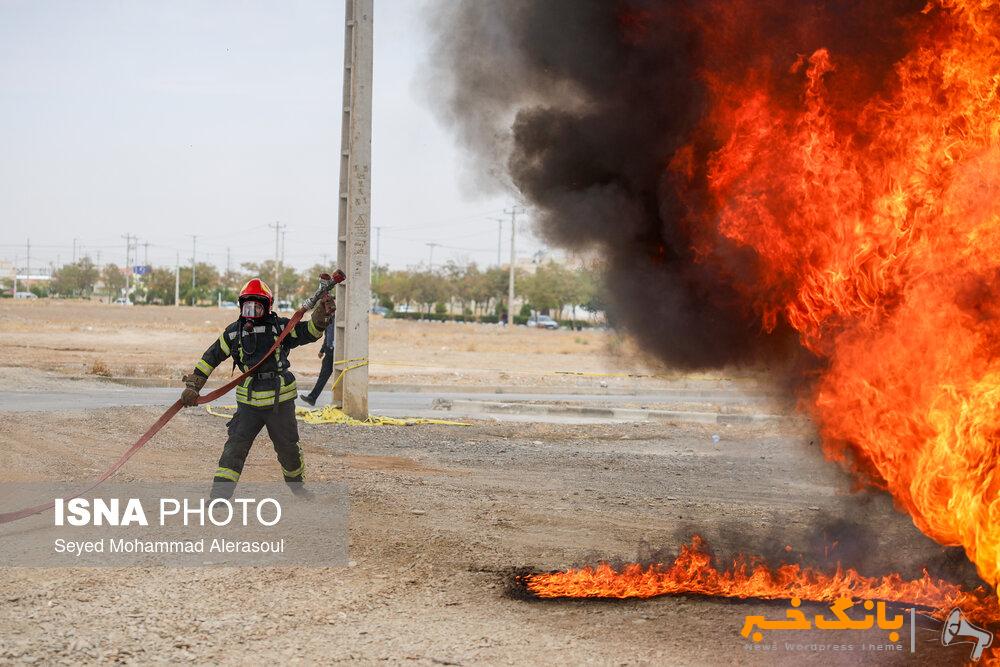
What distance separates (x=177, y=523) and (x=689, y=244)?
14.6 ft

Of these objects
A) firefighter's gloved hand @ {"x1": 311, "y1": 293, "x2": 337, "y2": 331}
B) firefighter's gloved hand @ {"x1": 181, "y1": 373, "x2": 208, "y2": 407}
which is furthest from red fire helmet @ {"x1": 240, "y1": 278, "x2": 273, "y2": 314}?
firefighter's gloved hand @ {"x1": 181, "y1": 373, "x2": 208, "y2": 407}

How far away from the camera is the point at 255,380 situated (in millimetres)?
7996

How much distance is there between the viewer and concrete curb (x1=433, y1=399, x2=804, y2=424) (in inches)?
685

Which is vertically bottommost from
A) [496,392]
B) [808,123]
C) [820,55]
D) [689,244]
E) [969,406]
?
[496,392]

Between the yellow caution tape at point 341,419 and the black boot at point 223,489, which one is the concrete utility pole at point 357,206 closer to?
the yellow caution tape at point 341,419

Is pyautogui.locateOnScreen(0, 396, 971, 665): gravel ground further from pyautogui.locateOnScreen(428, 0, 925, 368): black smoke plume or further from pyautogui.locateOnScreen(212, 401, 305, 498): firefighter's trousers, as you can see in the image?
pyautogui.locateOnScreen(428, 0, 925, 368): black smoke plume

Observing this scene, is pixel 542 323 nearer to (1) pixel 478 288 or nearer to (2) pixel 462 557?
(1) pixel 478 288

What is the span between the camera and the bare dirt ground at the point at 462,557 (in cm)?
494

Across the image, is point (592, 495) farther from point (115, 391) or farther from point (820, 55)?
point (115, 391)

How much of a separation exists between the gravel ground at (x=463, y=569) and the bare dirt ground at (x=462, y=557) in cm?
2

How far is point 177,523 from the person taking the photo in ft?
24.5

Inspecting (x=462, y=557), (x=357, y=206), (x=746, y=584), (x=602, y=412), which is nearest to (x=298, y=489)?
(x=462, y=557)

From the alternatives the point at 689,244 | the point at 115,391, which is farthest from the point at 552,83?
the point at 115,391

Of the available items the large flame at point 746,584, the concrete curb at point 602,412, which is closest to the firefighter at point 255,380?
the large flame at point 746,584
